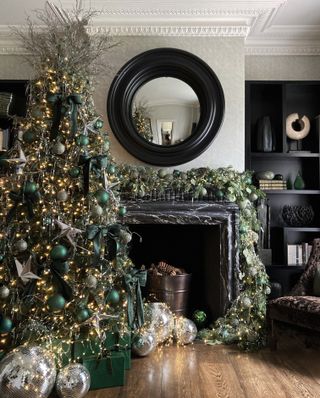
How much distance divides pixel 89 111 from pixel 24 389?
66.2 inches

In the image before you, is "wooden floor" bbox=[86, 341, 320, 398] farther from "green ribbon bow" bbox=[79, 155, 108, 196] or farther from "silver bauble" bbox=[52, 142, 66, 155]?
"silver bauble" bbox=[52, 142, 66, 155]

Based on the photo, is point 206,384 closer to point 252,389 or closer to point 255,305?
point 252,389

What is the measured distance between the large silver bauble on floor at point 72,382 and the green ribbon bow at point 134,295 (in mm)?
451

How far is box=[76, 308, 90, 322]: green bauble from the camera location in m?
2.25

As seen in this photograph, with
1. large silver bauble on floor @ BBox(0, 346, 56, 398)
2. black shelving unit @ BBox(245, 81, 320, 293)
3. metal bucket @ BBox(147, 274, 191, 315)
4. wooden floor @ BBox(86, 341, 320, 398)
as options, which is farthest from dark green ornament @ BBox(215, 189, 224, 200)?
large silver bauble on floor @ BBox(0, 346, 56, 398)

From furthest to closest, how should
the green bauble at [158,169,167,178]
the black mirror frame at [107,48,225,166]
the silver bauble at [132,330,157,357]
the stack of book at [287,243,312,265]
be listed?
1. the stack of book at [287,243,312,265]
2. the black mirror frame at [107,48,225,166]
3. the green bauble at [158,169,167,178]
4. the silver bauble at [132,330,157,357]

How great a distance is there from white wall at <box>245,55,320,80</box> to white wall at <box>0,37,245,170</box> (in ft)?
2.34

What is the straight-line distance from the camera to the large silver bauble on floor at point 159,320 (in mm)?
2995

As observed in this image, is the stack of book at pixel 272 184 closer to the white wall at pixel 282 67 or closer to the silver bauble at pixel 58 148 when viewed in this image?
the white wall at pixel 282 67

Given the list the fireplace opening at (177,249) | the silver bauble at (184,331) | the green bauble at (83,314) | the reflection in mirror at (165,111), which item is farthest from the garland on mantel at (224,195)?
the green bauble at (83,314)

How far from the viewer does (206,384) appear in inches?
93.4

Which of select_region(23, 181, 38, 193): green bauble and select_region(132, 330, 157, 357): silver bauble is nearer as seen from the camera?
select_region(23, 181, 38, 193): green bauble

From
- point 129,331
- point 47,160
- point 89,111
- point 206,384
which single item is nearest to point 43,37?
point 89,111

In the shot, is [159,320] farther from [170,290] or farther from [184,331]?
[170,290]
